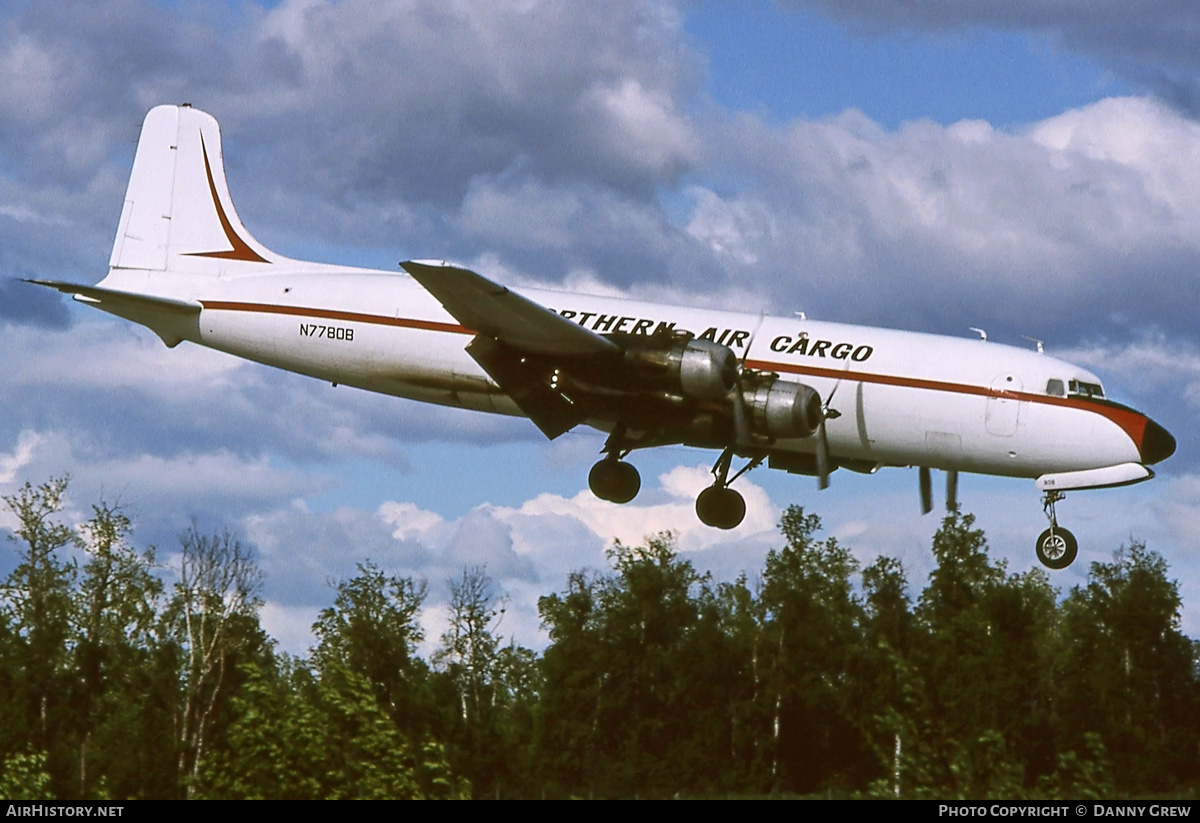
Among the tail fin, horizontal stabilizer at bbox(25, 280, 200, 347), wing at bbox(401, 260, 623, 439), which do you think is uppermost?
the tail fin

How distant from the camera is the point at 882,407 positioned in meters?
30.0

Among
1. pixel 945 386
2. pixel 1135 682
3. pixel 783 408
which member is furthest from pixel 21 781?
pixel 1135 682

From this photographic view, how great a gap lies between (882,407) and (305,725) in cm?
1317

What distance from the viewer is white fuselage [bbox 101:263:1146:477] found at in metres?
29.3

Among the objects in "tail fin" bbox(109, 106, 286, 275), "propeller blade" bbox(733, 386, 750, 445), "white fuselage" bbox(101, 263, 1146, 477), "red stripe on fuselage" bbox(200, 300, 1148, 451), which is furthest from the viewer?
"tail fin" bbox(109, 106, 286, 275)

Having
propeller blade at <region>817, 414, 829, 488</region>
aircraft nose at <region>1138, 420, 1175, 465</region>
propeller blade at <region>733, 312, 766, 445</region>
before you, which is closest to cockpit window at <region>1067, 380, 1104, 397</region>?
aircraft nose at <region>1138, 420, 1175, 465</region>

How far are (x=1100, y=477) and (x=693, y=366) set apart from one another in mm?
7885

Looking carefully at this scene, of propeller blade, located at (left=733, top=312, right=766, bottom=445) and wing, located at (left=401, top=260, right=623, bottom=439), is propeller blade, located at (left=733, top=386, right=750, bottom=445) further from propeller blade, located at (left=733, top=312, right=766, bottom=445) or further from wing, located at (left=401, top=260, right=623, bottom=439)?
wing, located at (left=401, top=260, right=623, bottom=439)

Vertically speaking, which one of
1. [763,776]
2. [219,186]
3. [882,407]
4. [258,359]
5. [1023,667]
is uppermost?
[219,186]

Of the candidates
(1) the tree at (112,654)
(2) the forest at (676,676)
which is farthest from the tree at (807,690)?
(1) the tree at (112,654)

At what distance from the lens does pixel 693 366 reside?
96.0 feet

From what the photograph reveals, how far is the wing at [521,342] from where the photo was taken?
2964 centimetres
